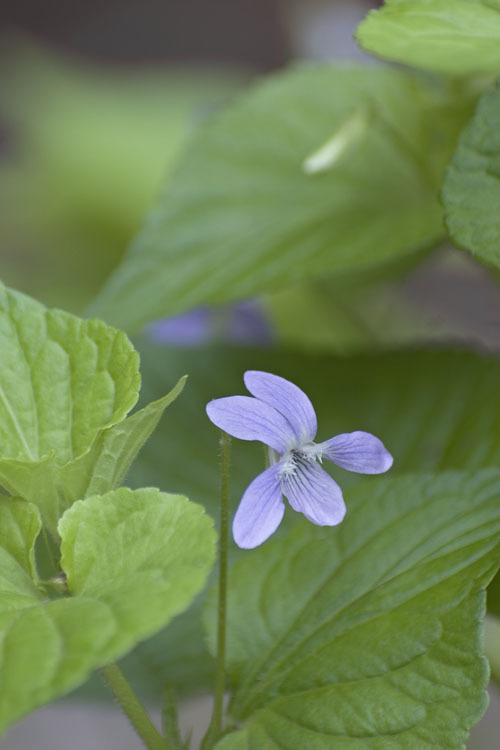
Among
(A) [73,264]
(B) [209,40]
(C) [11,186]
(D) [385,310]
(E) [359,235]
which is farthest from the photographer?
(B) [209,40]

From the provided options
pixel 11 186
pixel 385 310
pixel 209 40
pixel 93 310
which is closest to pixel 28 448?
pixel 93 310

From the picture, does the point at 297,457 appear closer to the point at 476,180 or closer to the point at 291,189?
the point at 476,180

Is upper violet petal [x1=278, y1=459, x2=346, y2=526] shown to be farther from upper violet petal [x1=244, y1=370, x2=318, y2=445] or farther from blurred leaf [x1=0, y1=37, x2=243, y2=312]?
blurred leaf [x1=0, y1=37, x2=243, y2=312]

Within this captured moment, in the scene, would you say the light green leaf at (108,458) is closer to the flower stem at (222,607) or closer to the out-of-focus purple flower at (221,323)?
the flower stem at (222,607)

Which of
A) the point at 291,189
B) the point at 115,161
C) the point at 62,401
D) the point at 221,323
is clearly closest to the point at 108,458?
the point at 62,401

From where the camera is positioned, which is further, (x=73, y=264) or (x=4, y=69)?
(x=4, y=69)

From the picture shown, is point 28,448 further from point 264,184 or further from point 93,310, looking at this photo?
point 264,184
